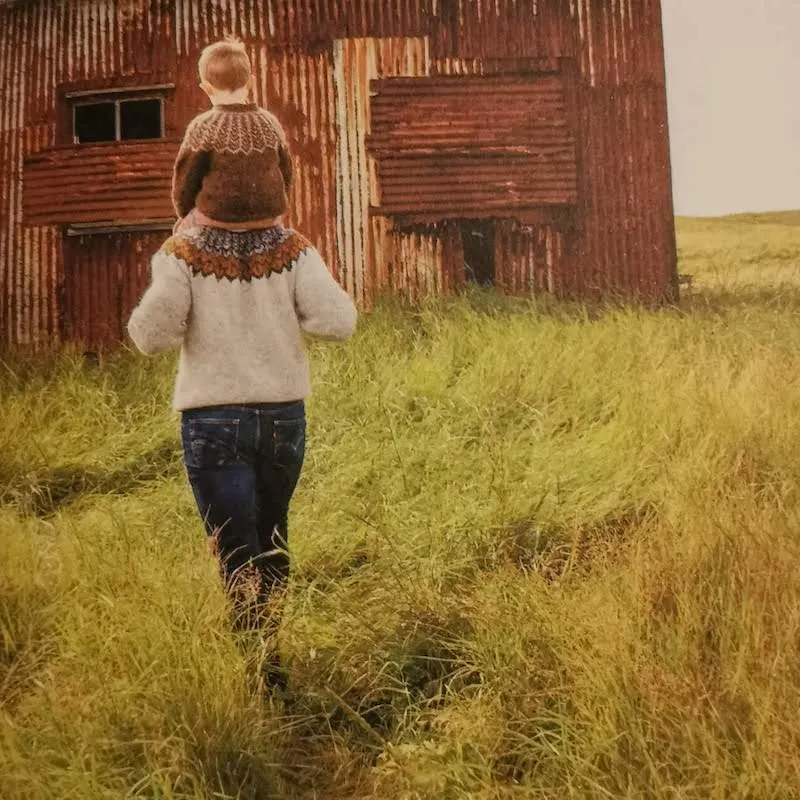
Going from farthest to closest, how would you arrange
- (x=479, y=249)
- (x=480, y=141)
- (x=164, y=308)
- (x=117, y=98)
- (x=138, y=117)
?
(x=138, y=117) < (x=479, y=249) < (x=117, y=98) < (x=480, y=141) < (x=164, y=308)

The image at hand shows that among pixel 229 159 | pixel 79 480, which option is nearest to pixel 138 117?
pixel 79 480

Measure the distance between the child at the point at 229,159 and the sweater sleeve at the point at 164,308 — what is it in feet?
0.52

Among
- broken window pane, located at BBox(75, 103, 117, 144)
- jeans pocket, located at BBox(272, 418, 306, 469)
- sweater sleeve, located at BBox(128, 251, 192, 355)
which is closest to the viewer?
sweater sleeve, located at BBox(128, 251, 192, 355)

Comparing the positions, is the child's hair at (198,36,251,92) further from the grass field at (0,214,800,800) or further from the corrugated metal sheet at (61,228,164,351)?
the corrugated metal sheet at (61,228,164,351)

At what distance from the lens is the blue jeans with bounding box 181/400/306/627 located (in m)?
2.46

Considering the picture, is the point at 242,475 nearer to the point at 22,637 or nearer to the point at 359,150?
the point at 22,637

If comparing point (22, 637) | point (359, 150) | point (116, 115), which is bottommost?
point (22, 637)

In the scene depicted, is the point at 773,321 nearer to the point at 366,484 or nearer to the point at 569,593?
the point at 366,484

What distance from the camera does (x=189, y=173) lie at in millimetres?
2459

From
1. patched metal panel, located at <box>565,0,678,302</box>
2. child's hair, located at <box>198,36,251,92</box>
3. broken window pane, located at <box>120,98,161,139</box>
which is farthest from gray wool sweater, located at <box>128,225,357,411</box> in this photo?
broken window pane, located at <box>120,98,161,139</box>

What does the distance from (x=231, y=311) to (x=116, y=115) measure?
8.64 m

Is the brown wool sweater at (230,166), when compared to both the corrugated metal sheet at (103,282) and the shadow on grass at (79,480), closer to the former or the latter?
the shadow on grass at (79,480)

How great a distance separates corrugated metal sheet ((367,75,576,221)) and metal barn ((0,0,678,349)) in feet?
0.06

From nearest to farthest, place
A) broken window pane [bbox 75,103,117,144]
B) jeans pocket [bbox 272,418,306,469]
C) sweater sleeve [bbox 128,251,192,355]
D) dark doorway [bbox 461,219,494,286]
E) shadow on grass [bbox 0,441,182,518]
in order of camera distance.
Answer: sweater sleeve [bbox 128,251,192,355]
jeans pocket [bbox 272,418,306,469]
shadow on grass [bbox 0,441,182,518]
dark doorway [bbox 461,219,494,286]
broken window pane [bbox 75,103,117,144]
